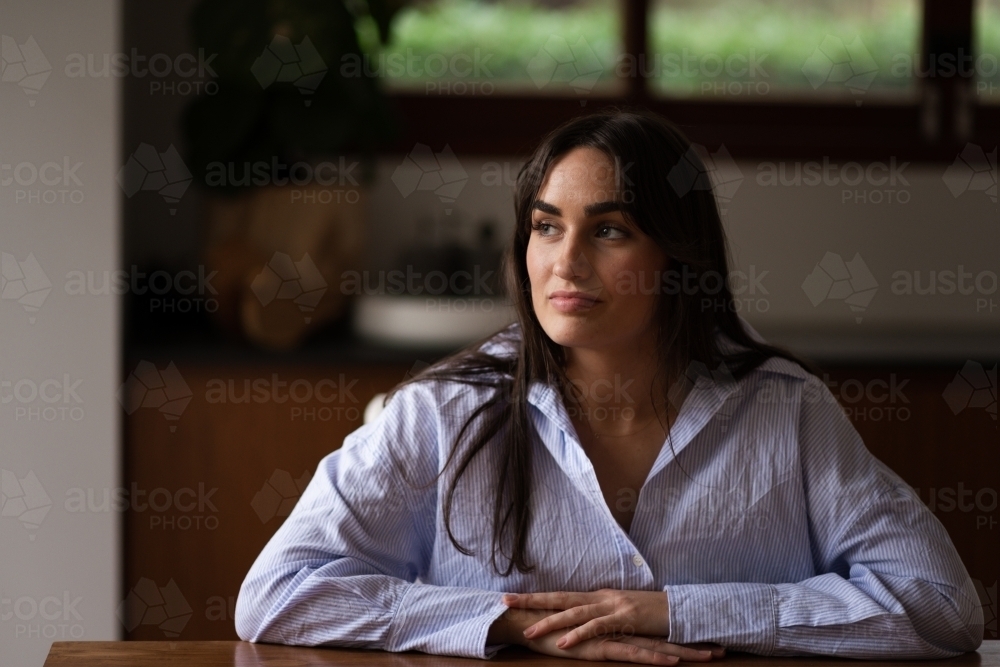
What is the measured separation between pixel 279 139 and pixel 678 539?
1528 mm

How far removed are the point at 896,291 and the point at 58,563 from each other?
225 centimetres

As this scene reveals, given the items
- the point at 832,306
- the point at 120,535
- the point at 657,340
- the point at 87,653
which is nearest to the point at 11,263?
the point at 120,535

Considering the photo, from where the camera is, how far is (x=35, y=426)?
2.39 m

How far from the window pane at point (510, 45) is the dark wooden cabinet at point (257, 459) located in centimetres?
95

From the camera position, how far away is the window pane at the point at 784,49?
3.02 meters

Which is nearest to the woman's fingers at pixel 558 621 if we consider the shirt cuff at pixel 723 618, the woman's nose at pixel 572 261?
the shirt cuff at pixel 723 618

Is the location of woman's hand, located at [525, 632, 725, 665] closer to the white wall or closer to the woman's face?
the woman's face

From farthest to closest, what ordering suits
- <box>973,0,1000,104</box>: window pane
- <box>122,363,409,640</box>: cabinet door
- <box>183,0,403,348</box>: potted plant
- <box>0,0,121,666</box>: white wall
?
1. <box>973,0,1000,104</box>: window pane
2. <box>183,0,403,348</box>: potted plant
3. <box>122,363,409,640</box>: cabinet door
4. <box>0,0,121,666</box>: white wall

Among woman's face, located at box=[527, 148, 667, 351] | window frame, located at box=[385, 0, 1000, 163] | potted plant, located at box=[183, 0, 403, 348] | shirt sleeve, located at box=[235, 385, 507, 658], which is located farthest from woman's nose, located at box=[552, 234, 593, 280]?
window frame, located at box=[385, 0, 1000, 163]

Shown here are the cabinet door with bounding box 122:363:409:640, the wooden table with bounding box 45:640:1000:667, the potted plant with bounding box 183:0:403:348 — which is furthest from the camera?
the potted plant with bounding box 183:0:403:348

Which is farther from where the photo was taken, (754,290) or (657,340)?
(754,290)

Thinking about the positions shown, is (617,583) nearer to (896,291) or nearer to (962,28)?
(896,291)

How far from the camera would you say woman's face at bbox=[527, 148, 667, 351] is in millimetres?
1467

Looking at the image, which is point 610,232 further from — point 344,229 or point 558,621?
point 344,229
